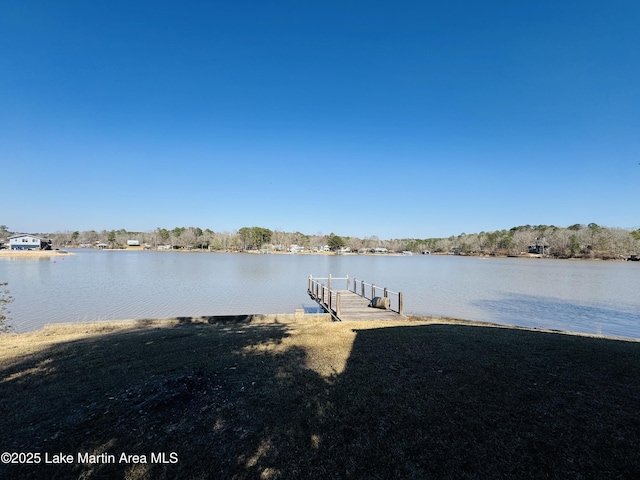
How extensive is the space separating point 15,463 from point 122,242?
150 metres

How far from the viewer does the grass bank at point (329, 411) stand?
10.1 ft

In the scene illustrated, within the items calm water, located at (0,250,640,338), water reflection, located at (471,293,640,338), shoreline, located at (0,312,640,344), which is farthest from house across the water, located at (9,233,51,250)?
water reflection, located at (471,293,640,338)

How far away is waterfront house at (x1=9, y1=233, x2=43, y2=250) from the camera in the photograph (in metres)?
75.8

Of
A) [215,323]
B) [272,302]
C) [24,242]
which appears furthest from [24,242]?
[215,323]

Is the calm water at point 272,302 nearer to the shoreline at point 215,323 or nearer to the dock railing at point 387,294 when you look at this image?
the dock railing at point 387,294

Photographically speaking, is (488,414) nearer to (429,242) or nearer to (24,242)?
(24,242)

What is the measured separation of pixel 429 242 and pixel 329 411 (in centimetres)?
16063

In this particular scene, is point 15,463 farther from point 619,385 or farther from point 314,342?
point 619,385

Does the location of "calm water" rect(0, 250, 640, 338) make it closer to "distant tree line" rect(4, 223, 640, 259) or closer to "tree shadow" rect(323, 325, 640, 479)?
"tree shadow" rect(323, 325, 640, 479)

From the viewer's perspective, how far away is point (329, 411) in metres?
4.08

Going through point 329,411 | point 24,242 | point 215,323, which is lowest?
point 215,323

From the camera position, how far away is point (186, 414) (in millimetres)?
4004

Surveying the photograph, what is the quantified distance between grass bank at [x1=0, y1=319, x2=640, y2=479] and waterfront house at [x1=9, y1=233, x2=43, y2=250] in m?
96.9

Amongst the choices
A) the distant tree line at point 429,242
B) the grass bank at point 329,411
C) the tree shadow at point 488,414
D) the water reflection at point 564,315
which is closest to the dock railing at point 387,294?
the water reflection at point 564,315
